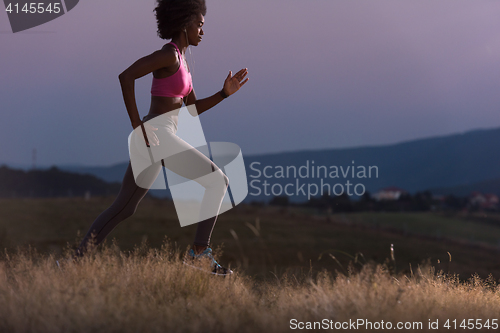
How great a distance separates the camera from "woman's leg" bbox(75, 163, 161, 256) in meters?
3.93

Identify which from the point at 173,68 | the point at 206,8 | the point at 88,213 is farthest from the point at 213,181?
the point at 88,213

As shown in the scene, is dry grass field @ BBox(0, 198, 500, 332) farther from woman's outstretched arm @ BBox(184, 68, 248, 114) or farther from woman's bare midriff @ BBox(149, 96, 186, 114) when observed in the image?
woman's outstretched arm @ BBox(184, 68, 248, 114)

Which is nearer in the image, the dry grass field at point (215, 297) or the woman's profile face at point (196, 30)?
the dry grass field at point (215, 297)

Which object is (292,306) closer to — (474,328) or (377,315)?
(377,315)

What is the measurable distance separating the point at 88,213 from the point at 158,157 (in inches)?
1733

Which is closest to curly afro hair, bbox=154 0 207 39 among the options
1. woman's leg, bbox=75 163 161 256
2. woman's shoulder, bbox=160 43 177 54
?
woman's shoulder, bbox=160 43 177 54

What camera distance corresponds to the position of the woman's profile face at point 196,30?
13.4 ft

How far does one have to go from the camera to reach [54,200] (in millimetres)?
50875

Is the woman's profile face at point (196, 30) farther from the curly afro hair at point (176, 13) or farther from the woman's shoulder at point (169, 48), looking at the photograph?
the woman's shoulder at point (169, 48)

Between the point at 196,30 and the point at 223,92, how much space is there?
713 millimetres

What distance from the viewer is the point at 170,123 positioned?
391 centimetres

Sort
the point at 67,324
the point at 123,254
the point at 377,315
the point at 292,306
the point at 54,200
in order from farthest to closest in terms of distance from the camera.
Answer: the point at 54,200
the point at 123,254
the point at 292,306
the point at 377,315
the point at 67,324

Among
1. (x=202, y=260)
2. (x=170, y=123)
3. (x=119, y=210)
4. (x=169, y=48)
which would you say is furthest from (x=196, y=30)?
(x=202, y=260)

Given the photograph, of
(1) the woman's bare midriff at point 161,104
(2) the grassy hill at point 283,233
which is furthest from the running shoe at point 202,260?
(2) the grassy hill at point 283,233
